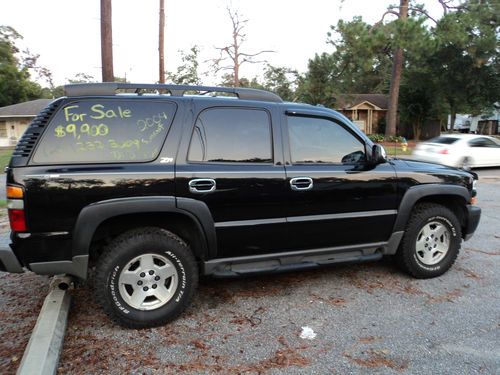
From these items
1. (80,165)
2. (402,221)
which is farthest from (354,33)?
(80,165)

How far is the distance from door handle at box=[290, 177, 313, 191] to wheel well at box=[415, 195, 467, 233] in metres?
1.58

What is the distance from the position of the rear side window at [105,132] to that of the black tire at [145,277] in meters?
0.68

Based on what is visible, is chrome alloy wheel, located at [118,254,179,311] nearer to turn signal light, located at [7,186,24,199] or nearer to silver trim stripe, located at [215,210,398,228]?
silver trim stripe, located at [215,210,398,228]

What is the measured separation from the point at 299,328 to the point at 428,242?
1.96 metres

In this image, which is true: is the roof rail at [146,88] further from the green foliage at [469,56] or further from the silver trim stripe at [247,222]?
the green foliage at [469,56]

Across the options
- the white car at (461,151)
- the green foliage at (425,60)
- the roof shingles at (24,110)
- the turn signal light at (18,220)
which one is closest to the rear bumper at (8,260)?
the turn signal light at (18,220)

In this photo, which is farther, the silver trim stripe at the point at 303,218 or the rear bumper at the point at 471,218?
the rear bumper at the point at 471,218

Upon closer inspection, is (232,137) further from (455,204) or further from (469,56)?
(469,56)

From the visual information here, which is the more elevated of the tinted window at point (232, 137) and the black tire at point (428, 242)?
the tinted window at point (232, 137)

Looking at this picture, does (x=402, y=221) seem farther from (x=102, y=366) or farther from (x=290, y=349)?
(x=102, y=366)

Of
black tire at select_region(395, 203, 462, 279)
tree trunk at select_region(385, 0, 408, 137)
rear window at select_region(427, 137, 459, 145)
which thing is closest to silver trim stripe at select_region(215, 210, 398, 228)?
black tire at select_region(395, 203, 462, 279)

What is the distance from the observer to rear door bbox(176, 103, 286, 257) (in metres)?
3.59

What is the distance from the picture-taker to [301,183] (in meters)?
3.89

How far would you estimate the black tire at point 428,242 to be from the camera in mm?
4496
